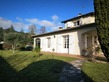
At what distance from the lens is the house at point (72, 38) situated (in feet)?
48.3

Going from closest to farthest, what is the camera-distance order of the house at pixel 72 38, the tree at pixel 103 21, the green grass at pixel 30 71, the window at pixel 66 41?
the green grass at pixel 30 71
the tree at pixel 103 21
the house at pixel 72 38
the window at pixel 66 41

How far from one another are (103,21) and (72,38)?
782cm

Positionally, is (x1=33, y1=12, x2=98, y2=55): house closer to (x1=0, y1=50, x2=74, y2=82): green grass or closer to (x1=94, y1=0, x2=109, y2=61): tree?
(x1=94, y1=0, x2=109, y2=61): tree

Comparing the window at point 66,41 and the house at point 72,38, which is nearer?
the house at point 72,38

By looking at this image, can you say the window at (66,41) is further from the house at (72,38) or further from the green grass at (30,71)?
the green grass at (30,71)

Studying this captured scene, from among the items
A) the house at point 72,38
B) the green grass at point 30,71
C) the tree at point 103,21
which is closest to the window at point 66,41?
the house at point 72,38

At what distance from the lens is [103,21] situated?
8.42 m

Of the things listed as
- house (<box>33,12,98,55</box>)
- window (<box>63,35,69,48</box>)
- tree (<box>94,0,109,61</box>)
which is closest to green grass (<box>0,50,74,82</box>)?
tree (<box>94,0,109,61</box>)

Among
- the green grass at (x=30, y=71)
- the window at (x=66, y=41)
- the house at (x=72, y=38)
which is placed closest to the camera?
the green grass at (x=30, y=71)

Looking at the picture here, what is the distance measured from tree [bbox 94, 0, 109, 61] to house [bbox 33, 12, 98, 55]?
3.96 metres

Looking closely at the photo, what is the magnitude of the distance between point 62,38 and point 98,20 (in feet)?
31.9

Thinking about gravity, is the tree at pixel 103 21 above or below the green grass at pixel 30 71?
above

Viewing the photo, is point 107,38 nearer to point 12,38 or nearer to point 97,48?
point 97,48

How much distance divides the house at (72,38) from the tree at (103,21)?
3.96 meters
